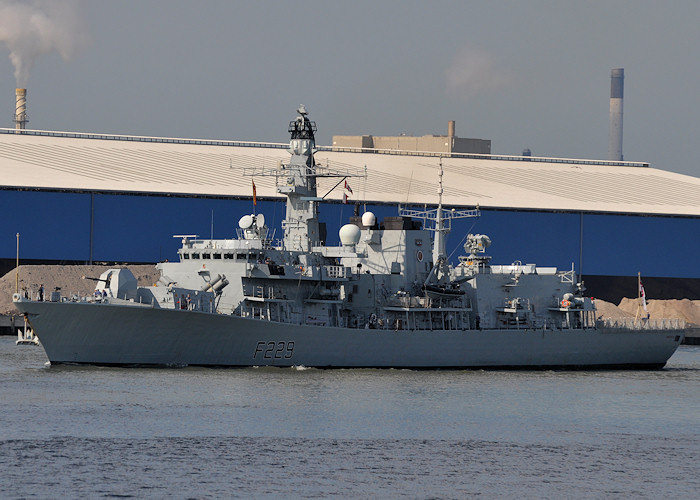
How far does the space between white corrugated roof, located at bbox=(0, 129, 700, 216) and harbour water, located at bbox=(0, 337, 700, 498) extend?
121 ft

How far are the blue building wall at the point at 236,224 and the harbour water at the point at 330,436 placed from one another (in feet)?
113

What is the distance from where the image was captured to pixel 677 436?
32.2 metres

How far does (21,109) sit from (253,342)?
51.3 meters

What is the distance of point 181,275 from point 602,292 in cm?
4842

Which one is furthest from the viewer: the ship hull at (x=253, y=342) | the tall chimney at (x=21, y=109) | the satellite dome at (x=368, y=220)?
the tall chimney at (x=21, y=109)

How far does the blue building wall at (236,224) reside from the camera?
7662cm

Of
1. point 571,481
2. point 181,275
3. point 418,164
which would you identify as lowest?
point 571,481

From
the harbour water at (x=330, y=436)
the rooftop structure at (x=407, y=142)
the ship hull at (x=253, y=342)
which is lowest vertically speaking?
the harbour water at (x=330, y=436)

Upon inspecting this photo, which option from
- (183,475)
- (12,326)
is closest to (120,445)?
(183,475)

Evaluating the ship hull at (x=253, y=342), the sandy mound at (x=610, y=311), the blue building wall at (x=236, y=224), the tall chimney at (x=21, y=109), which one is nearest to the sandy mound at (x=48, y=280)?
the blue building wall at (x=236, y=224)

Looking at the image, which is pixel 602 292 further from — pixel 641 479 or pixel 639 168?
pixel 641 479

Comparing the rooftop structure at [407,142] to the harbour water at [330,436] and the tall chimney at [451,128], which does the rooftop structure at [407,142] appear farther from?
the harbour water at [330,436]

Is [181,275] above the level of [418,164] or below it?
below

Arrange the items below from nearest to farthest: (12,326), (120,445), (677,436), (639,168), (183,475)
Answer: (183,475)
(120,445)
(677,436)
(12,326)
(639,168)
